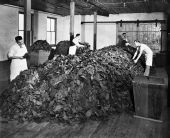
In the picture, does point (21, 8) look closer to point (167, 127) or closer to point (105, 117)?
point (105, 117)

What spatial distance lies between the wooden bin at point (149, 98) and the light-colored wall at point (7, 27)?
861cm

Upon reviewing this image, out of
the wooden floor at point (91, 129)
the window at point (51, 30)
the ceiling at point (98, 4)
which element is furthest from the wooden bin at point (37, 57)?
the window at point (51, 30)

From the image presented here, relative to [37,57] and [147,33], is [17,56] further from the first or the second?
[147,33]

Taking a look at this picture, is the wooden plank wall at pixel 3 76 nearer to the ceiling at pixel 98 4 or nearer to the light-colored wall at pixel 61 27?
the light-colored wall at pixel 61 27

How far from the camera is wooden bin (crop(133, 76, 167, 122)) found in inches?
175

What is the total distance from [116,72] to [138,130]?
2297mm

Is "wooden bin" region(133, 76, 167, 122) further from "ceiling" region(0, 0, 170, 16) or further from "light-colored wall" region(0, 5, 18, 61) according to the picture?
"light-colored wall" region(0, 5, 18, 61)

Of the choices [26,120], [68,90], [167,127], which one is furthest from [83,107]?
[167,127]

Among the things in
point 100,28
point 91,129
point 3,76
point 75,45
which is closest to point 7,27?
point 3,76

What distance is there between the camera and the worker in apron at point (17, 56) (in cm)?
579

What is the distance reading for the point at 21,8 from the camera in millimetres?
12320

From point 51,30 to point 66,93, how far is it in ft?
40.3

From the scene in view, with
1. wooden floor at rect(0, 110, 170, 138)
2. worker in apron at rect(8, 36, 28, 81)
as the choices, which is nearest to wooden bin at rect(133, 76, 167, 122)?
wooden floor at rect(0, 110, 170, 138)

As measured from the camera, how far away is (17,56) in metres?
5.79
